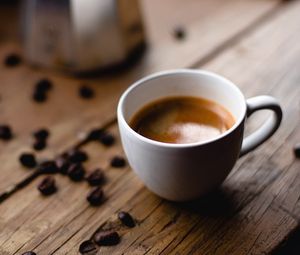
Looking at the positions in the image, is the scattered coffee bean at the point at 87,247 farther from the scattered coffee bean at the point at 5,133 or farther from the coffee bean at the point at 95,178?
the scattered coffee bean at the point at 5,133

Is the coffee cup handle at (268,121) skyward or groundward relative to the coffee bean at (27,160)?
skyward

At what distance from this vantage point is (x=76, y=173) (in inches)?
33.2

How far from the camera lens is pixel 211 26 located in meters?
1.25

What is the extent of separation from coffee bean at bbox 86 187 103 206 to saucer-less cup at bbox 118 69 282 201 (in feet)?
0.30

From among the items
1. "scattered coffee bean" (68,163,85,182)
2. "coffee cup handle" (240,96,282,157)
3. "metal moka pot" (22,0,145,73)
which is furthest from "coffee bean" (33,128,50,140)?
"coffee cup handle" (240,96,282,157)

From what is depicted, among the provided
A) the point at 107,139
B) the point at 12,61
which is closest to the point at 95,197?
the point at 107,139

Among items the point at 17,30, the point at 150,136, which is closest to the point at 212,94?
the point at 150,136

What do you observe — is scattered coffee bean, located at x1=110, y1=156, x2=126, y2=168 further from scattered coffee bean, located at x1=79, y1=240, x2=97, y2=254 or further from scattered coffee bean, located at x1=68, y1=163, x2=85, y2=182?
scattered coffee bean, located at x1=79, y1=240, x2=97, y2=254

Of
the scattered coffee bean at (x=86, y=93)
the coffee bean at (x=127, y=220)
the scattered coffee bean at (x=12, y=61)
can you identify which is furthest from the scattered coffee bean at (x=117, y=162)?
the scattered coffee bean at (x=12, y=61)

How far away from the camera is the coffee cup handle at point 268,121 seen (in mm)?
720

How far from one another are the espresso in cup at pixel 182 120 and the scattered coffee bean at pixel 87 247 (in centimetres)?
18

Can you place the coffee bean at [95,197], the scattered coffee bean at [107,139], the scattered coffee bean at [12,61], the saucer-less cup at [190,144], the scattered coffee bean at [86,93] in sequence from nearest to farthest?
the saucer-less cup at [190,144], the coffee bean at [95,197], the scattered coffee bean at [107,139], the scattered coffee bean at [86,93], the scattered coffee bean at [12,61]

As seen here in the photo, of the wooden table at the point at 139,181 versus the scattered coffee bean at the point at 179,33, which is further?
the scattered coffee bean at the point at 179,33

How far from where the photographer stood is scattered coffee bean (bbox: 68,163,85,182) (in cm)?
84
